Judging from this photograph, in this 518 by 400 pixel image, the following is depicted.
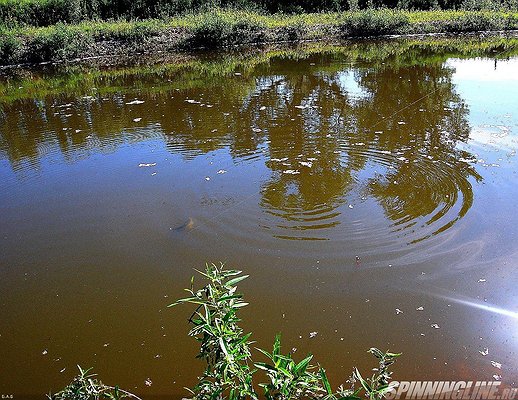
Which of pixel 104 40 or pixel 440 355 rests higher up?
pixel 104 40

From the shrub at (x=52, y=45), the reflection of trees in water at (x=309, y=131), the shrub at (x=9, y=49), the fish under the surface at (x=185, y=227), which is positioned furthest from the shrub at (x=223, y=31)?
→ the fish under the surface at (x=185, y=227)

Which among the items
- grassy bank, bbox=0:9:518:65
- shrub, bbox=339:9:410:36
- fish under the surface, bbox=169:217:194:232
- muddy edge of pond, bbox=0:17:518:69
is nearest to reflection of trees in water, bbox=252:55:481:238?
fish under the surface, bbox=169:217:194:232

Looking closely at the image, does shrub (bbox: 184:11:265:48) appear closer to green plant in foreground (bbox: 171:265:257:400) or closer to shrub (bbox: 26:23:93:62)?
shrub (bbox: 26:23:93:62)

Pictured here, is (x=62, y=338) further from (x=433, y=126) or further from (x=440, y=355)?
(x=433, y=126)

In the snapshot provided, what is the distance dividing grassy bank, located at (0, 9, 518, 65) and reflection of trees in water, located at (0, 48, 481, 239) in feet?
25.9

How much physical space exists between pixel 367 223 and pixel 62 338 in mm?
2927

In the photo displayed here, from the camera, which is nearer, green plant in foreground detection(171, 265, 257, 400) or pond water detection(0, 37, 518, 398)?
green plant in foreground detection(171, 265, 257, 400)

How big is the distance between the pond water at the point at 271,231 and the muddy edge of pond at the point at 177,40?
9.47m

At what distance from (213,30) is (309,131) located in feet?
46.8

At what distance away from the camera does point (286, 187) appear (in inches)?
215

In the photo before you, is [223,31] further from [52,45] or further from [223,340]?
[223,340]

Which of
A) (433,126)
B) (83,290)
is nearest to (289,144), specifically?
(433,126)

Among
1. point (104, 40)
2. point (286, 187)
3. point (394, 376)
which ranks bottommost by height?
Answer: point (394, 376)

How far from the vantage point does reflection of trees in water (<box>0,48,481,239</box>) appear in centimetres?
521
